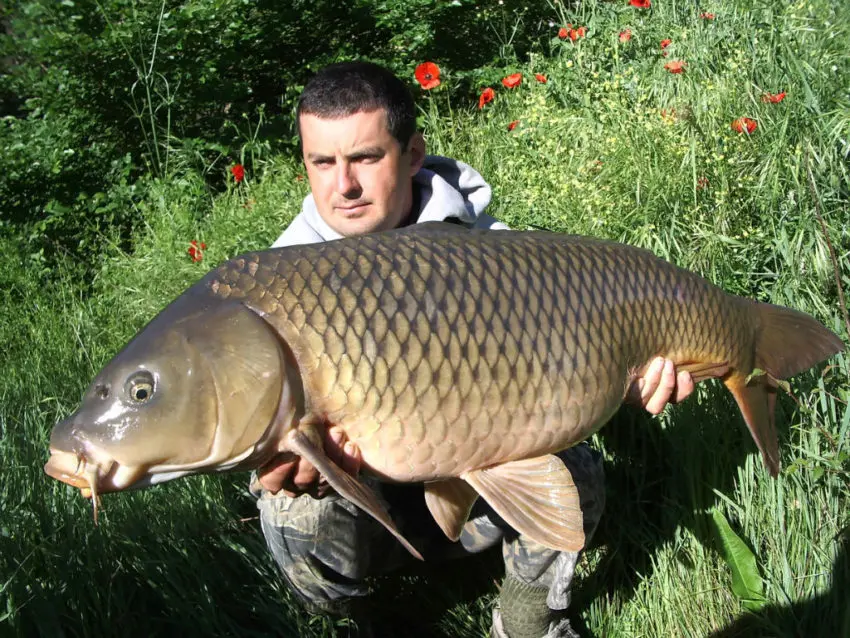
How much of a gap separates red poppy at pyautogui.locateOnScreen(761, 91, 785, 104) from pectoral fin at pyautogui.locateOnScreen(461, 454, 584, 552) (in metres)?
1.61

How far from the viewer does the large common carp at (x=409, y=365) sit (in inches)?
49.9

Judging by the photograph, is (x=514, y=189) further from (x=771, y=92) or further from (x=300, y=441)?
(x=300, y=441)

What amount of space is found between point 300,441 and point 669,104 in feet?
7.38

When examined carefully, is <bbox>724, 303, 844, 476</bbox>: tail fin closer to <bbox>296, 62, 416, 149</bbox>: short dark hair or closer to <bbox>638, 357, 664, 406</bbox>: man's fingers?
<bbox>638, 357, 664, 406</bbox>: man's fingers

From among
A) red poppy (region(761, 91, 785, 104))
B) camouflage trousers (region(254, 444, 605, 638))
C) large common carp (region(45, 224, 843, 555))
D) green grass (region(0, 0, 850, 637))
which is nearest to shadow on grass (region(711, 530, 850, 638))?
green grass (region(0, 0, 850, 637))

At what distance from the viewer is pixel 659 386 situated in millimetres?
1694

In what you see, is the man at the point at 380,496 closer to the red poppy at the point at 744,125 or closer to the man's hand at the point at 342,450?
the man's hand at the point at 342,450

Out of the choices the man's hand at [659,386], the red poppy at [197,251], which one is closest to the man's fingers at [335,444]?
the man's hand at [659,386]

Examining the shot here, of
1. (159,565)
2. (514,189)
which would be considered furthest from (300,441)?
(514,189)

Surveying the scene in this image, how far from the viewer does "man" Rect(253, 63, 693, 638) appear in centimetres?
190

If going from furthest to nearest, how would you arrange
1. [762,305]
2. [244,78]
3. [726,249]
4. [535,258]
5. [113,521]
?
1. [244,78]
2. [726,249]
3. [113,521]
4. [762,305]
5. [535,258]

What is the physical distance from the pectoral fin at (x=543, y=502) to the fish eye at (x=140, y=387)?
0.61m

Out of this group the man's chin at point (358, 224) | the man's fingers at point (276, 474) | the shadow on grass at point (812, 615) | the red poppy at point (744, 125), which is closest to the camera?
the man's fingers at point (276, 474)

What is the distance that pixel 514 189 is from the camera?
9.80 ft
